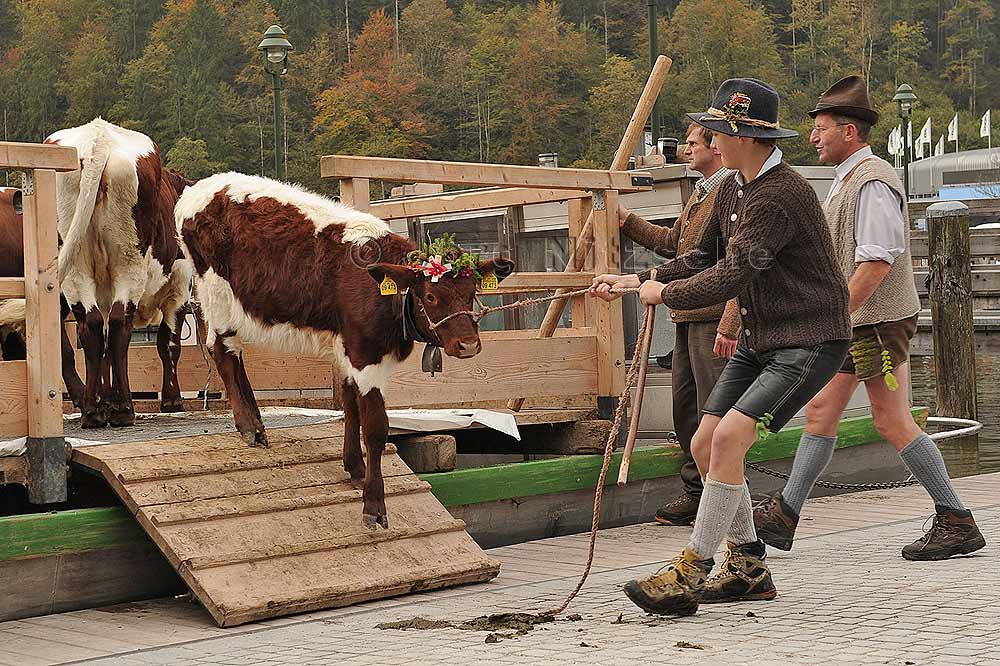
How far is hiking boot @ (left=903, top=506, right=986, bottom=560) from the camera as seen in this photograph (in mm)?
7195

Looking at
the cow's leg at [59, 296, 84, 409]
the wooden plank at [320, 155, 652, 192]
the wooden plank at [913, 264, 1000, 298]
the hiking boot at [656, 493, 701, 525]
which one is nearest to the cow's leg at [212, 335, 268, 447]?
the wooden plank at [320, 155, 652, 192]

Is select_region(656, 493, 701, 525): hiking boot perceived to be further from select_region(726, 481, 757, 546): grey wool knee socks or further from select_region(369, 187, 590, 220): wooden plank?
select_region(726, 481, 757, 546): grey wool knee socks

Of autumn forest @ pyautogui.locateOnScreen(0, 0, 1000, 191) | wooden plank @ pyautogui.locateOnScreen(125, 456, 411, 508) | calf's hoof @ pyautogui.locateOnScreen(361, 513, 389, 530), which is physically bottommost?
calf's hoof @ pyautogui.locateOnScreen(361, 513, 389, 530)

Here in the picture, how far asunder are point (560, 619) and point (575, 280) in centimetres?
357

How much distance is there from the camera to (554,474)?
8.34 meters

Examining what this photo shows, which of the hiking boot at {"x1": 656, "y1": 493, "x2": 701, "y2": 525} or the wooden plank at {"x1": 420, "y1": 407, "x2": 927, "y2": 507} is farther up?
the wooden plank at {"x1": 420, "y1": 407, "x2": 927, "y2": 507}

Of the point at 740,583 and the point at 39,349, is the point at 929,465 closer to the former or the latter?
the point at 740,583

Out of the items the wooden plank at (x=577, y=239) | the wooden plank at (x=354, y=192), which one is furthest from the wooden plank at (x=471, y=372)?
the wooden plank at (x=354, y=192)

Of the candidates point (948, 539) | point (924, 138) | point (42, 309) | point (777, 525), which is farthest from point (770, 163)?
point (924, 138)

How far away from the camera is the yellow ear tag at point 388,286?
660 centimetres

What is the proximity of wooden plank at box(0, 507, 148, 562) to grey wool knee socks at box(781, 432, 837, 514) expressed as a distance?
3.20 meters

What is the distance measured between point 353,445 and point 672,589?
1.98 meters

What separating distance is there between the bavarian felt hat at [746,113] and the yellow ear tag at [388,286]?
1.56 meters

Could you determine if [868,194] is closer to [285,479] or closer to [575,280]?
[575,280]
